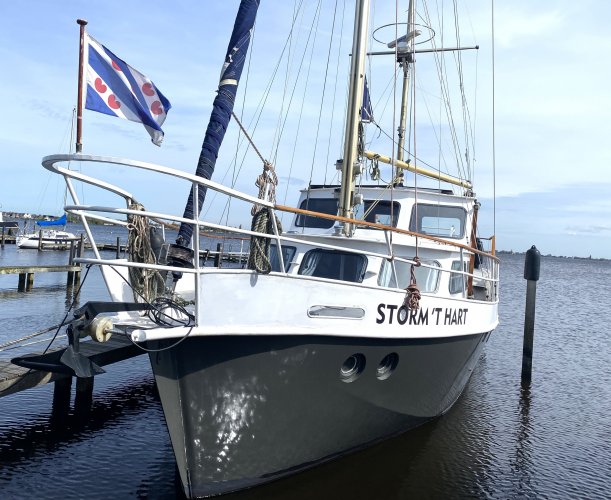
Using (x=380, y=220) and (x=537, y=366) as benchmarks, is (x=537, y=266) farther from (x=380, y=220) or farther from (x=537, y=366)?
(x=380, y=220)

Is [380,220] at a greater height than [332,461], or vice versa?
[380,220]

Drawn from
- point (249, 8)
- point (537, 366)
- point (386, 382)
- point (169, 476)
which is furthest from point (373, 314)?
point (537, 366)

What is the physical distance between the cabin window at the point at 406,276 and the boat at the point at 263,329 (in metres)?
0.02

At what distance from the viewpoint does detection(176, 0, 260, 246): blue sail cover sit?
674cm

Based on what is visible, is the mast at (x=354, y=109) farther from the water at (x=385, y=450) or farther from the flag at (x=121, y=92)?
the water at (x=385, y=450)

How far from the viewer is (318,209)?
10836 millimetres

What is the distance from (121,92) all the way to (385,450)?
6.49 meters

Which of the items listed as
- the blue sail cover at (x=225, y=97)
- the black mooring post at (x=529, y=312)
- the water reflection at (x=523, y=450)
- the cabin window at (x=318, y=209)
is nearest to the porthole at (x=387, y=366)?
the water reflection at (x=523, y=450)

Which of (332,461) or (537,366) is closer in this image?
(332,461)

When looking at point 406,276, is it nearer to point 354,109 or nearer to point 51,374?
point 354,109

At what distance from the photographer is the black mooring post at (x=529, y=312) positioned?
1441cm

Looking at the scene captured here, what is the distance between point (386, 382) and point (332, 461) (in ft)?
4.43

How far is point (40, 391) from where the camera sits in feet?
35.1

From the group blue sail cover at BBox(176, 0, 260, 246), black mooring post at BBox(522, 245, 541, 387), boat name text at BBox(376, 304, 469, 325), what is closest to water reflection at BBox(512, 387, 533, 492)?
black mooring post at BBox(522, 245, 541, 387)
